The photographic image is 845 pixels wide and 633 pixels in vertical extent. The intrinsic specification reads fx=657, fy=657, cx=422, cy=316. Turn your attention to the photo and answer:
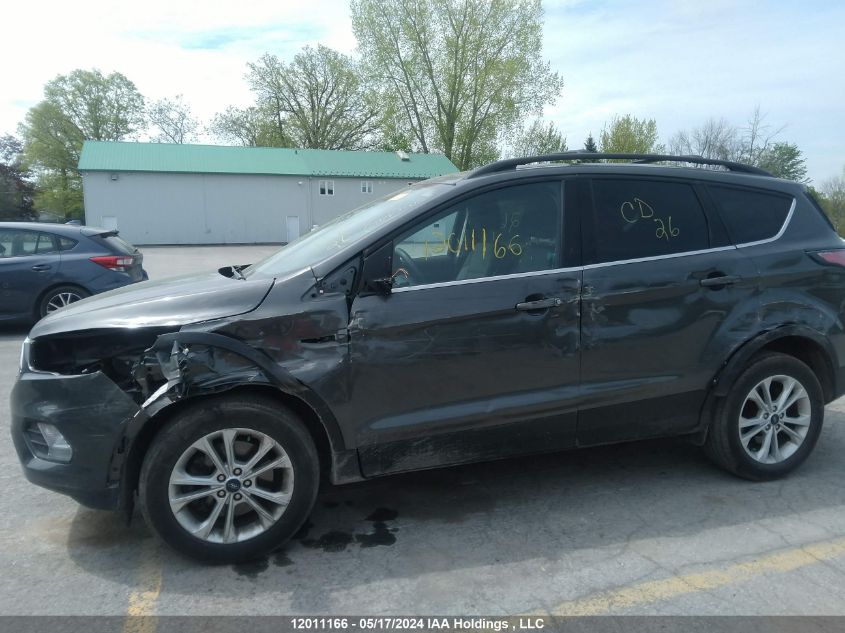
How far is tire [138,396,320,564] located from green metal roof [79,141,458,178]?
38765mm

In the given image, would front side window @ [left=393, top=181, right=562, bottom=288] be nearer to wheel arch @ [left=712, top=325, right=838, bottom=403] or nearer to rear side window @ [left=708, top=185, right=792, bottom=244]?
rear side window @ [left=708, top=185, right=792, bottom=244]

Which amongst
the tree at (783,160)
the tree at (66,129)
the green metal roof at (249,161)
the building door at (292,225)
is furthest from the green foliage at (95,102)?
the tree at (783,160)

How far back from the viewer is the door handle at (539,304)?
3.46 metres

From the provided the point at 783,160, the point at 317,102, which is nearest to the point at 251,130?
the point at 317,102

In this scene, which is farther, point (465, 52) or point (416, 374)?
point (465, 52)

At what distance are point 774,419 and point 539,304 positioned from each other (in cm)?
179

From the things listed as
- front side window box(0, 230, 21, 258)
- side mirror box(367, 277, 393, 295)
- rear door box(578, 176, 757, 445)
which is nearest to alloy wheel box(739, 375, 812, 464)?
rear door box(578, 176, 757, 445)

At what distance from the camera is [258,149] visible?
42562 mm

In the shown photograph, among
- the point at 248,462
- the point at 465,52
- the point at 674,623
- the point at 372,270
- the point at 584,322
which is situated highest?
the point at 465,52

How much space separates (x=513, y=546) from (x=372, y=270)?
5.12ft

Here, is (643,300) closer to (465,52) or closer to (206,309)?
(206,309)

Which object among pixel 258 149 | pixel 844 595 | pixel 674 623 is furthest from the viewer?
pixel 258 149

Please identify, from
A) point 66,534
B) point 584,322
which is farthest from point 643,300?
point 66,534

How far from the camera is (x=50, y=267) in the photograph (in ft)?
29.6
